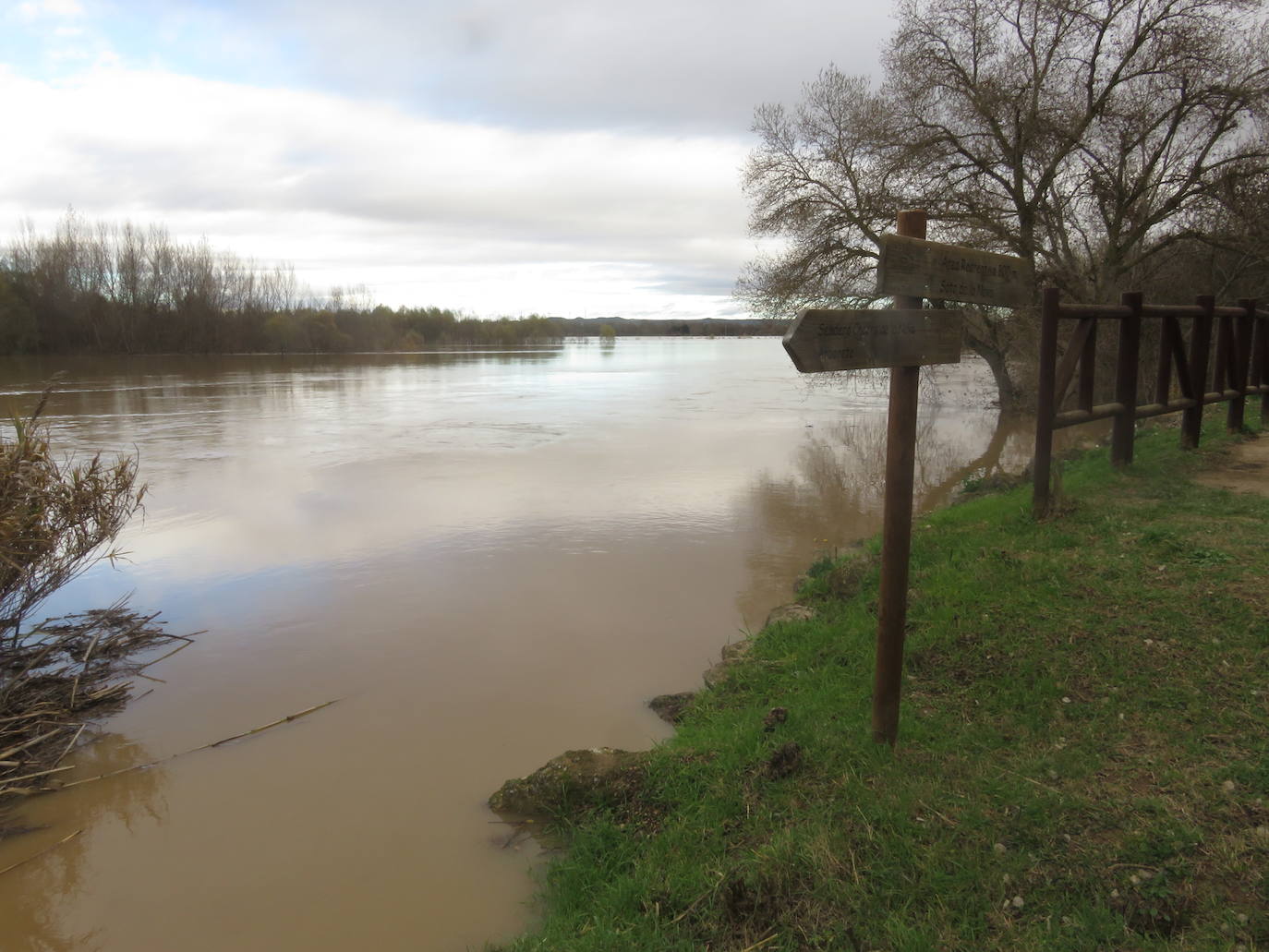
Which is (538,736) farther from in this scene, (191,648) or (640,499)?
(640,499)

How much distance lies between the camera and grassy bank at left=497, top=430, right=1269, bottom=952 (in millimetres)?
2938

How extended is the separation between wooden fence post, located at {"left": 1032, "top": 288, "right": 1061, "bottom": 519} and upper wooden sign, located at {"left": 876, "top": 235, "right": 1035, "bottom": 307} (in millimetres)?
2688

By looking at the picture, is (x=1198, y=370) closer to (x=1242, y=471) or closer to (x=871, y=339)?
(x=1242, y=471)

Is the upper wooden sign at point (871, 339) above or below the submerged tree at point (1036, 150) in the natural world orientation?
below

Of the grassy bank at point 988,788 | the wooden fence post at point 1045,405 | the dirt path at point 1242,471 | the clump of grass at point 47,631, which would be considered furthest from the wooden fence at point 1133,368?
the clump of grass at point 47,631

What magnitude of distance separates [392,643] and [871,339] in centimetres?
553

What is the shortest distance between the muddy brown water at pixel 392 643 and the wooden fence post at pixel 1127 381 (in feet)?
10.8

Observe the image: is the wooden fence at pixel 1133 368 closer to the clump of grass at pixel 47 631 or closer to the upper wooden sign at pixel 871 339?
the upper wooden sign at pixel 871 339

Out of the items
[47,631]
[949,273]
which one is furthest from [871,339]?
[47,631]

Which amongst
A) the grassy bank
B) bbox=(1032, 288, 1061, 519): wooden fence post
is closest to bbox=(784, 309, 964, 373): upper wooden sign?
the grassy bank

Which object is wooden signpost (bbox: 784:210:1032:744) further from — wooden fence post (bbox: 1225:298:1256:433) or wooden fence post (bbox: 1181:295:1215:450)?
wooden fence post (bbox: 1225:298:1256:433)

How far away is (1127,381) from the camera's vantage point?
309 inches

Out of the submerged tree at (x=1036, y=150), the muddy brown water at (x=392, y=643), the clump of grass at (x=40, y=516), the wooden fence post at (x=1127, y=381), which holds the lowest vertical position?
the muddy brown water at (x=392, y=643)

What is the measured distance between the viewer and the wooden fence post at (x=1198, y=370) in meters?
8.70
